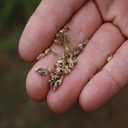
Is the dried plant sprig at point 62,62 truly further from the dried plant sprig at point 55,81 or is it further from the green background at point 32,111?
the green background at point 32,111

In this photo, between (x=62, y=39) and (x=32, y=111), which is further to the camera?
(x=32, y=111)

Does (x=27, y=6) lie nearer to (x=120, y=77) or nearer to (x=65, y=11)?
(x=65, y=11)

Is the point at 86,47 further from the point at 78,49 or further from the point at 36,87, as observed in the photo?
the point at 36,87

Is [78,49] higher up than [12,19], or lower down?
lower down

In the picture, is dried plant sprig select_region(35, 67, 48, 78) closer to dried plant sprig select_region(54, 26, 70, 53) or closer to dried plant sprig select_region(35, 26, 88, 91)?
dried plant sprig select_region(35, 26, 88, 91)

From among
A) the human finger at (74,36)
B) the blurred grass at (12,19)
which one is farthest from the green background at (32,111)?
the human finger at (74,36)

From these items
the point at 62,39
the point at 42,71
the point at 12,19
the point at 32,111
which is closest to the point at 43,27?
the point at 62,39

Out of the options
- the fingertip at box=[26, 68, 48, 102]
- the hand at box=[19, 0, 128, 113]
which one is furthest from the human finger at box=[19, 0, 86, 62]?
the fingertip at box=[26, 68, 48, 102]

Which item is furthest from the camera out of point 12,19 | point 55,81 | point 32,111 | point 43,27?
point 12,19

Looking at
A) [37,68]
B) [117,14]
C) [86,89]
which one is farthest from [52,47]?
[117,14]
